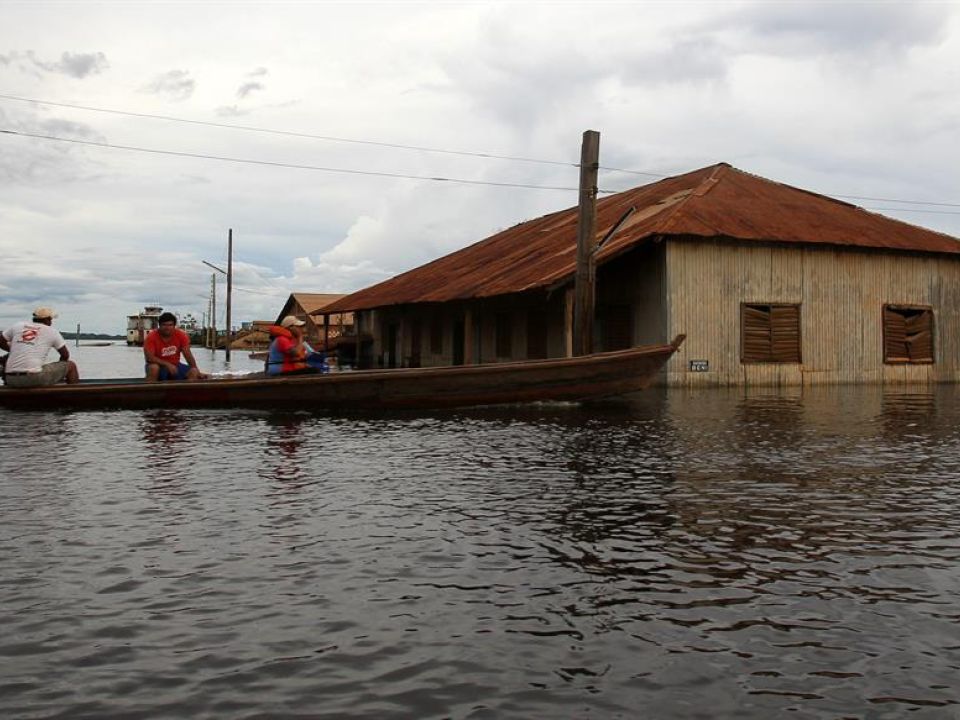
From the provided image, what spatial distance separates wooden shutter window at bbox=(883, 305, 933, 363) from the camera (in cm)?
2297

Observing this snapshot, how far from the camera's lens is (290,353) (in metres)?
15.2

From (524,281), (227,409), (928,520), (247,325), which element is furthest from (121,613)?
(247,325)

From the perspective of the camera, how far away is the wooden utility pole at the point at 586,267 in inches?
672

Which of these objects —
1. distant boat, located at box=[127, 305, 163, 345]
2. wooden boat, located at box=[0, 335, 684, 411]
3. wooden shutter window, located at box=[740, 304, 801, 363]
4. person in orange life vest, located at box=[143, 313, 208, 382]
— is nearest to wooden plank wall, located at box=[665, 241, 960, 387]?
wooden shutter window, located at box=[740, 304, 801, 363]

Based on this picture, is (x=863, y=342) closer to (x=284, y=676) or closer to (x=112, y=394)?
(x=112, y=394)

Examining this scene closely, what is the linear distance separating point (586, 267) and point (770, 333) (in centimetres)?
674

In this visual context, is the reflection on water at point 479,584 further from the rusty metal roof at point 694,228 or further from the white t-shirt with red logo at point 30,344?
the rusty metal roof at point 694,228

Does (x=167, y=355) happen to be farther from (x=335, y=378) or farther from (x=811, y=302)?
(x=811, y=302)

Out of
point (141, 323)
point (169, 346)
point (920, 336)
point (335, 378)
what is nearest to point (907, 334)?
point (920, 336)

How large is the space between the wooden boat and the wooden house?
352cm

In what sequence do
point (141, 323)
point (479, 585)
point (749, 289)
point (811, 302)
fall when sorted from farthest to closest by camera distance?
point (141, 323), point (811, 302), point (749, 289), point (479, 585)

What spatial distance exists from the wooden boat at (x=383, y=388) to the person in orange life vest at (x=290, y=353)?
610 millimetres

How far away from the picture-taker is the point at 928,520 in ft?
20.0

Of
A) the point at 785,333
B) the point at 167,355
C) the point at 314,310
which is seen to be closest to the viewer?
the point at 167,355
